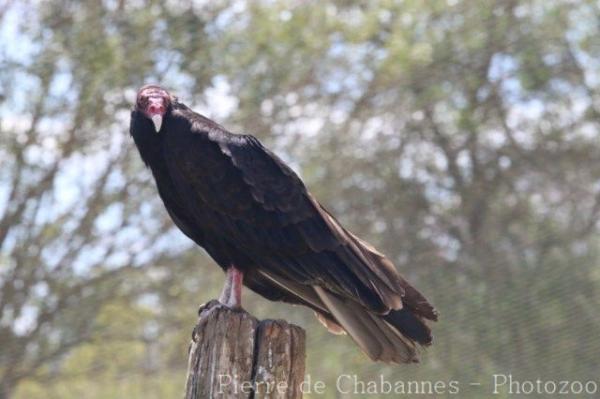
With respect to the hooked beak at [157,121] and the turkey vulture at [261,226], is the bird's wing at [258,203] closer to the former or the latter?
the turkey vulture at [261,226]

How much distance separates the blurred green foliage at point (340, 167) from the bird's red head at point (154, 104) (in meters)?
2.69

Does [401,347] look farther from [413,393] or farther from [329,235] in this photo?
[413,393]

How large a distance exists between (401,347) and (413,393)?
110 inches

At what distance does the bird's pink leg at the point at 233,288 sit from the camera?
3.31 meters

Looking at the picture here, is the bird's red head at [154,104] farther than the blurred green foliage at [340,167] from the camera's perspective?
No

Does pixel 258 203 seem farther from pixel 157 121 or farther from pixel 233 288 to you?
pixel 157 121

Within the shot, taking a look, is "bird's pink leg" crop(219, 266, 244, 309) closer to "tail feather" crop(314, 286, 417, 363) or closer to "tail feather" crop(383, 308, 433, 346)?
"tail feather" crop(314, 286, 417, 363)

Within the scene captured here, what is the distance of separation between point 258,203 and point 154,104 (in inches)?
18.2

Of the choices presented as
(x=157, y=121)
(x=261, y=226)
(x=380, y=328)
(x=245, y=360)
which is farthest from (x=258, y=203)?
(x=245, y=360)

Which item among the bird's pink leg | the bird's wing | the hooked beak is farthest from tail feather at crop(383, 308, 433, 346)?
the hooked beak

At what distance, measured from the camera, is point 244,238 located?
3.33 meters

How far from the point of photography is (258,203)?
10.9ft

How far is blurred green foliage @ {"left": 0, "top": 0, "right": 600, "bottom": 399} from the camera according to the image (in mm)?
6098

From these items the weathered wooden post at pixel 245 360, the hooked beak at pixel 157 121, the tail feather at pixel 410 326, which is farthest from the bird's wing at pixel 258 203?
the weathered wooden post at pixel 245 360
